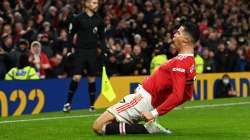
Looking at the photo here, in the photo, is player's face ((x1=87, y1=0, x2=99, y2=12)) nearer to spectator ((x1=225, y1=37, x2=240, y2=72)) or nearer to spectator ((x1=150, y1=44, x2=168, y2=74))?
spectator ((x1=150, y1=44, x2=168, y2=74))

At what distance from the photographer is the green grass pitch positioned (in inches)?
386

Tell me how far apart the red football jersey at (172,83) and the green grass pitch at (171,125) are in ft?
1.83

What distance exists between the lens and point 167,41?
2177cm

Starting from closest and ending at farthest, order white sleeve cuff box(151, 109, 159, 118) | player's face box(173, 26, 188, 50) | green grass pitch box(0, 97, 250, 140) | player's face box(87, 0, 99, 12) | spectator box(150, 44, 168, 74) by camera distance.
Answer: white sleeve cuff box(151, 109, 159, 118) < player's face box(173, 26, 188, 50) < green grass pitch box(0, 97, 250, 140) < player's face box(87, 0, 99, 12) < spectator box(150, 44, 168, 74)

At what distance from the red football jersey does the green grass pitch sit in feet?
1.83

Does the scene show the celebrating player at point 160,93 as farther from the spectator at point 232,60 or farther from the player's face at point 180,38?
the spectator at point 232,60

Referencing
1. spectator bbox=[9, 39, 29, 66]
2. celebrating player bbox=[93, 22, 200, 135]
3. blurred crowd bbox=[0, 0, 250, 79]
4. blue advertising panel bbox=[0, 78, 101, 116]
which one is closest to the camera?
celebrating player bbox=[93, 22, 200, 135]

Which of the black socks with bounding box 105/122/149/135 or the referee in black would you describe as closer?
the black socks with bounding box 105/122/149/135

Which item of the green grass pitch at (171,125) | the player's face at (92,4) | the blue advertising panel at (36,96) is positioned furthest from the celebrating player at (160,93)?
the blue advertising panel at (36,96)

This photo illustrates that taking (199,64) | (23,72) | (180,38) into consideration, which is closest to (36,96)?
(23,72)


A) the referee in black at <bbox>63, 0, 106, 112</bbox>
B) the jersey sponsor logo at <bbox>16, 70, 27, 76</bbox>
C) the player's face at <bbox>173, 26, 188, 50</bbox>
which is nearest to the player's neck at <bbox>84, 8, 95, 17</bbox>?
the referee in black at <bbox>63, 0, 106, 112</bbox>

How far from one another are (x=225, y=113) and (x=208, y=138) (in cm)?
487

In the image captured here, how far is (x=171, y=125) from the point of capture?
11688mm

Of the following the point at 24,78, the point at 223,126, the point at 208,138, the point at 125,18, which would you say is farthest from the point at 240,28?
the point at 208,138
